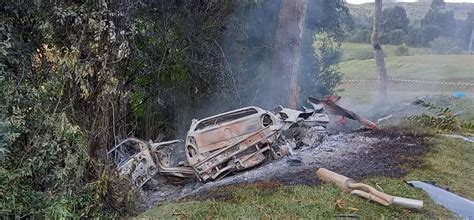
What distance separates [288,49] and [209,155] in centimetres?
591

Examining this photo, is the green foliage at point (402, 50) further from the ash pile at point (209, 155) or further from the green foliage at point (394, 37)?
the ash pile at point (209, 155)

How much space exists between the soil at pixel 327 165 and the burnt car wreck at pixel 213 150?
21 centimetres

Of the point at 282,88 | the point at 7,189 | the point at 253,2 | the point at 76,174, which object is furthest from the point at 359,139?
the point at 7,189

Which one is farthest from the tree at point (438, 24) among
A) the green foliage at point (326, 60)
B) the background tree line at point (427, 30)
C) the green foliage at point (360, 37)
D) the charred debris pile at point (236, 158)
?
the charred debris pile at point (236, 158)

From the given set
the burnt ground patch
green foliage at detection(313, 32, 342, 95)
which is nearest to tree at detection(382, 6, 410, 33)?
green foliage at detection(313, 32, 342, 95)

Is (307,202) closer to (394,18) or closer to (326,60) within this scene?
(326,60)

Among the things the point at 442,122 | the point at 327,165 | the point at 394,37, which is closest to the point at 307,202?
the point at 327,165

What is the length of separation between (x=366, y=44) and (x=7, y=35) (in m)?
33.5

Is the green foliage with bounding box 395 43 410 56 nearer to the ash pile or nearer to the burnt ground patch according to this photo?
the burnt ground patch

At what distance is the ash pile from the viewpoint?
8398mm

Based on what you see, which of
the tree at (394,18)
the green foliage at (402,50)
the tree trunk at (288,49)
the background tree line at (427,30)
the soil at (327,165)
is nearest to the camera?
the soil at (327,165)

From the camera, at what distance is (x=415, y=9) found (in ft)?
153

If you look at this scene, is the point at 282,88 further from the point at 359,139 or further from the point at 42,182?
the point at 42,182

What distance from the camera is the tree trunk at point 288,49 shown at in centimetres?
1323
